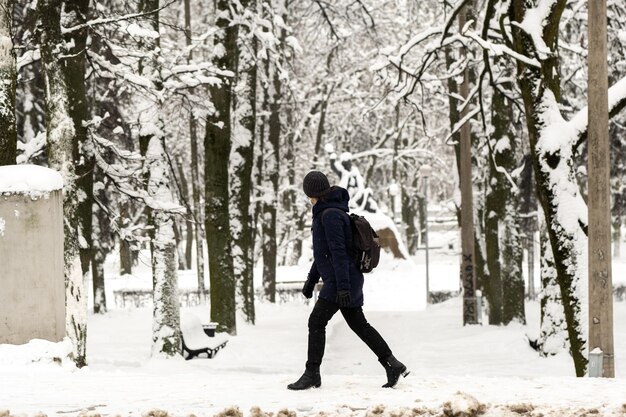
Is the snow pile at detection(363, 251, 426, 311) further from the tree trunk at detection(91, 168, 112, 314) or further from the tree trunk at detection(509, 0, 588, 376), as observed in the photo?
the tree trunk at detection(509, 0, 588, 376)

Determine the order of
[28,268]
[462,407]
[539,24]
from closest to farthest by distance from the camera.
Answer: [462,407], [28,268], [539,24]

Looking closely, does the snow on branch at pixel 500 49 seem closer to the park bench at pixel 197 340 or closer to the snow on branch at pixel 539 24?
the snow on branch at pixel 539 24

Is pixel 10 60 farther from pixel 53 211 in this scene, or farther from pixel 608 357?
pixel 608 357

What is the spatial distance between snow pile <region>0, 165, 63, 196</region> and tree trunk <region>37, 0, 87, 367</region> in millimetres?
3147

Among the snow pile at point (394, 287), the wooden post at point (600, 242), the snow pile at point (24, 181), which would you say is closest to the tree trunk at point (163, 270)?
the snow pile at point (24, 181)

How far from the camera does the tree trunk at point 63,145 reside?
1215 cm

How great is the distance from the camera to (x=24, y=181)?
888cm

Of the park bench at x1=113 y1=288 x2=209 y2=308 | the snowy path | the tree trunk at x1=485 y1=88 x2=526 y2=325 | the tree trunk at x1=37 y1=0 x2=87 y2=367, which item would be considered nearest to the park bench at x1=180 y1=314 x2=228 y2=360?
the snowy path

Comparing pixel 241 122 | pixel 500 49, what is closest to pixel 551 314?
pixel 500 49

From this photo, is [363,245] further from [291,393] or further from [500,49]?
[500,49]

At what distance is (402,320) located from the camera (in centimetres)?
2308

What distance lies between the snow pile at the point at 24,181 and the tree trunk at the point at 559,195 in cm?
537

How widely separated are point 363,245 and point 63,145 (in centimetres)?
606

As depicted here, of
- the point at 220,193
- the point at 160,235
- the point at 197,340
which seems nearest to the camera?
the point at 160,235
